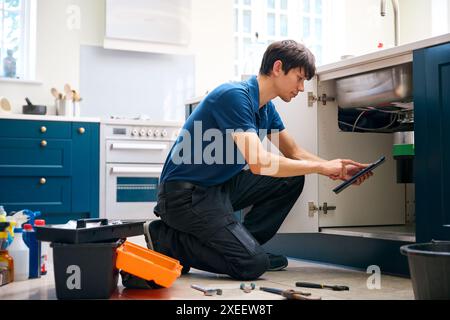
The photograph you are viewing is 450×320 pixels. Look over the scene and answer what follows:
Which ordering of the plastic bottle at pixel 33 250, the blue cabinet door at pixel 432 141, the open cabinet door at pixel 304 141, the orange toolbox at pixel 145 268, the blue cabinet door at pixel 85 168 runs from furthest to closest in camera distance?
the blue cabinet door at pixel 85 168
the open cabinet door at pixel 304 141
the plastic bottle at pixel 33 250
the blue cabinet door at pixel 432 141
the orange toolbox at pixel 145 268

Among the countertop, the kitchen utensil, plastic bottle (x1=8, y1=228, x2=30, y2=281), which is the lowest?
plastic bottle (x1=8, y1=228, x2=30, y2=281)

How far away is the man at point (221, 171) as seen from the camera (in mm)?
2178

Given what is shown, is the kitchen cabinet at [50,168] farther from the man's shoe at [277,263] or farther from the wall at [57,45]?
the man's shoe at [277,263]

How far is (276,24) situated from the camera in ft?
18.2

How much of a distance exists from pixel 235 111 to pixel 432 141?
2.34ft

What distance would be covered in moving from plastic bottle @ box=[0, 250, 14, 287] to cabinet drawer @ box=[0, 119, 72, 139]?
2018mm

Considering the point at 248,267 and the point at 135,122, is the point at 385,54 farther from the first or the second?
the point at 135,122

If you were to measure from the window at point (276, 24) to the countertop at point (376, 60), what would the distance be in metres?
2.58

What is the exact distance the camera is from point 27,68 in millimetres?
4703

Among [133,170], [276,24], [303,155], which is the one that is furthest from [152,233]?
[276,24]

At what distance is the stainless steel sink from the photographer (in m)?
2.32

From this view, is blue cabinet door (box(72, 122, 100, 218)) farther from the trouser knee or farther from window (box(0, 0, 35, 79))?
the trouser knee

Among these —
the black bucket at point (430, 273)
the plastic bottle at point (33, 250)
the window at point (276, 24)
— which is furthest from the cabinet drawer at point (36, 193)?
the black bucket at point (430, 273)

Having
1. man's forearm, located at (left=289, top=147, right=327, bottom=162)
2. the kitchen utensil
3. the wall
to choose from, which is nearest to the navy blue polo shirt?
man's forearm, located at (left=289, top=147, right=327, bottom=162)
